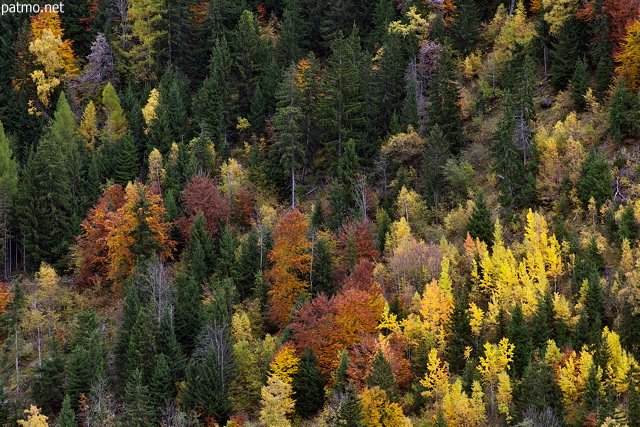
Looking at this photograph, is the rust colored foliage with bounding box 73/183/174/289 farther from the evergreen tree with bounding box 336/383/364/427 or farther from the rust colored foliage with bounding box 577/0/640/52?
the rust colored foliage with bounding box 577/0/640/52

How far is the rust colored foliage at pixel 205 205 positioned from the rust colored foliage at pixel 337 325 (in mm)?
18492

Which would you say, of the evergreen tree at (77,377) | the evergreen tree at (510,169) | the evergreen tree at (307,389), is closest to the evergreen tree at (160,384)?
the evergreen tree at (77,377)

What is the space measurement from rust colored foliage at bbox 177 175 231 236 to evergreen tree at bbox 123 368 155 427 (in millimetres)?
19074

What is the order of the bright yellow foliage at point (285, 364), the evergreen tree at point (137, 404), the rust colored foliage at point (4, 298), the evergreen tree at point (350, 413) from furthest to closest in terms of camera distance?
the rust colored foliage at point (4, 298) < the bright yellow foliage at point (285, 364) < the evergreen tree at point (137, 404) < the evergreen tree at point (350, 413)

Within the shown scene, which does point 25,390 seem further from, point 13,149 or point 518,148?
point 518,148

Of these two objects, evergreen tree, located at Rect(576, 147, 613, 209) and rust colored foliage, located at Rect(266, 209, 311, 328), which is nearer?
evergreen tree, located at Rect(576, 147, 613, 209)

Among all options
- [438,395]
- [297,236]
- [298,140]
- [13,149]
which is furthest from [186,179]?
[438,395]

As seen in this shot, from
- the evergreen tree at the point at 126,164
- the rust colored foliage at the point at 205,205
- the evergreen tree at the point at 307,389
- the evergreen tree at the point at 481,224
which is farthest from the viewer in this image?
the evergreen tree at the point at 126,164

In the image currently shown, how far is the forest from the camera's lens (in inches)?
2313

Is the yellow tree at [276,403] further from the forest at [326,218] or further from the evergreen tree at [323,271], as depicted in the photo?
the evergreen tree at [323,271]

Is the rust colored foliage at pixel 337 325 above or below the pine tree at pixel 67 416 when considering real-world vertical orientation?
above

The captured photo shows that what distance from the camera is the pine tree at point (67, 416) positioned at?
6144cm

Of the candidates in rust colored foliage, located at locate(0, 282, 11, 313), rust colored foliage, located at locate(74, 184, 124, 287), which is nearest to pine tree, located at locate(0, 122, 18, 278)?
rust colored foliage, located at locate(0, 282, 11, 313)

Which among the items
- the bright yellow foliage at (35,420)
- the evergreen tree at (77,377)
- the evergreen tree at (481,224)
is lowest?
the bright yellow foliage at (35,420)
